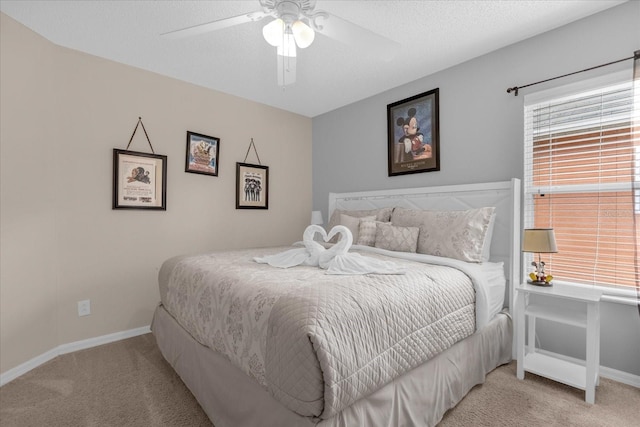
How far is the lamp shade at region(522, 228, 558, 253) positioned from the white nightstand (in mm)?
268

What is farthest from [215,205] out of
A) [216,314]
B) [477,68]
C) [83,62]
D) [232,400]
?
[477,68]

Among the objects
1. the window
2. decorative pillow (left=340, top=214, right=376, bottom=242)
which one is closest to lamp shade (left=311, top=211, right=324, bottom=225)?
decorative pillow (left=340, top=214, right=376, bottom=242)

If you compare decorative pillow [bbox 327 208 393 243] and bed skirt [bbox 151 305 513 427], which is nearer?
bed skirt [bbox 151 305 513 427]

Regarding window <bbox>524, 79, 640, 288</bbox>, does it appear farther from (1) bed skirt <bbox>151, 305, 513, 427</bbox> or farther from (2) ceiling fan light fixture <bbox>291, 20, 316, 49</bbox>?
(2) ceiling fan light fixture <bbox>291, 20, 316, 49</bbox>

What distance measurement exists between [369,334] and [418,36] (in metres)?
2.26

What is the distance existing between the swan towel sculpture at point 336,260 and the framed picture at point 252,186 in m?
1.69

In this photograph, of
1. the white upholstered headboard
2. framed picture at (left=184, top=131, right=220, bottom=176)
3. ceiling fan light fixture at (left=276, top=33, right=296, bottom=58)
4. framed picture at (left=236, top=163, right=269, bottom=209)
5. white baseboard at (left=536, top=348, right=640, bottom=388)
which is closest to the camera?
ceiling fan light fixture at (left=276, top=33, right=296, bottom=58)

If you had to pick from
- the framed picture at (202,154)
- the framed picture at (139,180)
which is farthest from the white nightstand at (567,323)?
the framed picture at (139,180)

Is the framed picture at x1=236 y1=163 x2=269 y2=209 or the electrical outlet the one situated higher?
the framed picture at x1=236 y1=163 x2=269 y2=209

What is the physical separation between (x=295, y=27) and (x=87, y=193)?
2.25 m

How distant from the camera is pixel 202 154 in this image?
330 centimetres

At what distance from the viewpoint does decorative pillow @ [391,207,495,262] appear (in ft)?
7.47

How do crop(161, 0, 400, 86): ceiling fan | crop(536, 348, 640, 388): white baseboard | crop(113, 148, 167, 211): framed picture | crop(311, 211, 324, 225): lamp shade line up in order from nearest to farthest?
crop(161, 0, 400, 86): ceiling fan, crop(536, 348, 640, 388): white baseboard, crop(113, 148, 167, 211): framed picture, crop(311, 211, 324, 225): lamp shade

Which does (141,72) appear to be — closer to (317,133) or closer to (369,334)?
(317,133)
